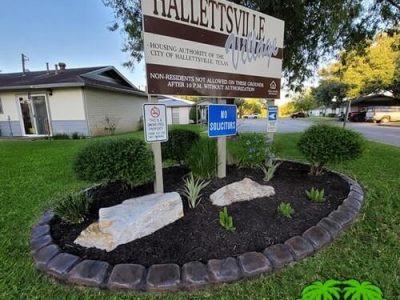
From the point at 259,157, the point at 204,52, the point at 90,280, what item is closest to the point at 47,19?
the point at 204,52

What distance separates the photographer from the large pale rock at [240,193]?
2875 millimetres

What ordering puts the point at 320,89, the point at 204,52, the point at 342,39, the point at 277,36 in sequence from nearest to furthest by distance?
1. the point at 204,52
2. the point at 277,36
3. the point at 342,39
4. the point at 320,89

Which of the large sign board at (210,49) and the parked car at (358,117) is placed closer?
the large sign board at (210,49)

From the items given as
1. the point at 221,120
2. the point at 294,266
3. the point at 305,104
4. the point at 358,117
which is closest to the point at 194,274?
the point at 294,266

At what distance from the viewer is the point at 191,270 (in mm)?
1814

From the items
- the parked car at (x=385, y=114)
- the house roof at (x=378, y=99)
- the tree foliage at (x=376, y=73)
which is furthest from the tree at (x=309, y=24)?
the house roof at (x=378, y=99)

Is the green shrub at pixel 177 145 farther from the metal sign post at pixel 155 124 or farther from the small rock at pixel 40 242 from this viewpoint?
the small rock at pixel 40 242

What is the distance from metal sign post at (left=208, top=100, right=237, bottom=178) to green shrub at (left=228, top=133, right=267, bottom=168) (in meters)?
0.51

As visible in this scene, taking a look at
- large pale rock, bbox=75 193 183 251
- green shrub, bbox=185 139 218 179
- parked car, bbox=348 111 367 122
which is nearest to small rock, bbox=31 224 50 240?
large pale rock, bbox=75 193 183 251

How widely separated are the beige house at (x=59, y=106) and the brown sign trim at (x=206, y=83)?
950 centimetres

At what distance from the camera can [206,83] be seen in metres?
3.21

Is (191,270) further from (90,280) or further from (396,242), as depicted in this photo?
(396,242)

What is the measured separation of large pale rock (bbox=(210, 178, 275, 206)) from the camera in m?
2.87

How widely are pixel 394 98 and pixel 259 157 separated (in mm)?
31373
